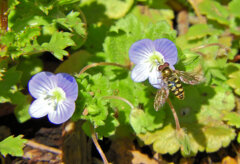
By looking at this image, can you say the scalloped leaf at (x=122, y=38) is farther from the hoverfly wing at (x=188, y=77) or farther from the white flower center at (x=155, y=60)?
the hoverfly wing at (x=188, y=77)

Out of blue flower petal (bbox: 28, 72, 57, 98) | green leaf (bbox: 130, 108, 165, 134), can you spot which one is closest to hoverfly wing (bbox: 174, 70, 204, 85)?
green leaf (bbox: 130, 108, 165, 134)

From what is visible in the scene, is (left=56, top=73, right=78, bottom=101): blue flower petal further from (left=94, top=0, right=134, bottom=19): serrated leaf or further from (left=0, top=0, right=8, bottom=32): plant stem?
(left=94, top=0, right=134, bottom=19): serrated leaf

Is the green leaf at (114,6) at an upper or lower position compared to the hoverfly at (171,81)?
upper

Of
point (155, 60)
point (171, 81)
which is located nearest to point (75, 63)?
point (155, 60)

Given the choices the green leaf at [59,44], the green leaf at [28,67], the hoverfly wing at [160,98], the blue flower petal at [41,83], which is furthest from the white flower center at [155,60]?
the green leaf at [28,67]

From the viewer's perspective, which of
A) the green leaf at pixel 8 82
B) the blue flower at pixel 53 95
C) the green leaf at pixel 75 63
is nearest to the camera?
the blue flower at pixel 53 95

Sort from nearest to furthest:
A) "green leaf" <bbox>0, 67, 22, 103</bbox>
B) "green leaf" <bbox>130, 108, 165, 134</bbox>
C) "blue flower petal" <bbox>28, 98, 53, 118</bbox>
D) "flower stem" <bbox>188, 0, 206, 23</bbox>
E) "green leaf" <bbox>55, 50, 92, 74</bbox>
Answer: "blue flower petal" <bbox>28, 98, 53, 118</bbox> < "green leaf" <bbox>130, 108, 165, 134</bbox> < "green leaf" <bbox>0, 67, 22, 103</bbox> < "green leaf" <bbox>55, 50, 92, 74</bbox> < "flower stem" <bbox>188, 0, 206, 23</bbox>

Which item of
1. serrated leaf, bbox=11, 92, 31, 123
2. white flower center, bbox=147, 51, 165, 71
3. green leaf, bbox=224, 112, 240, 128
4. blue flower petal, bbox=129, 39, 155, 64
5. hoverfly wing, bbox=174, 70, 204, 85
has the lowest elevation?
green leaf, bbox=224, 112, 240, 128

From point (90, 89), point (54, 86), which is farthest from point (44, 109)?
point (90, 89)
